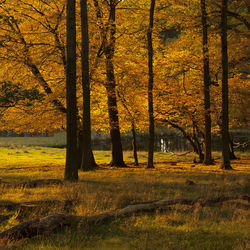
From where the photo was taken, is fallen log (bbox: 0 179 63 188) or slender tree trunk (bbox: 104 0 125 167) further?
slender tree trunk (bbox: 104 0 125 167)

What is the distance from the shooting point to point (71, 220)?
5.55 meters

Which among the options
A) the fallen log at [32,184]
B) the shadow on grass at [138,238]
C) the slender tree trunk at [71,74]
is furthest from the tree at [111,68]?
the shadow on grass at [138,238]

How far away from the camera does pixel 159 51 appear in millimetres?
22781

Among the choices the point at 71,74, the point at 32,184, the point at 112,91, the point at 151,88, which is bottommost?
the point at 32,184

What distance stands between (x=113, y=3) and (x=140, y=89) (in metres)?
5.69

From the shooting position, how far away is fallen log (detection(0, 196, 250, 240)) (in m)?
4.93

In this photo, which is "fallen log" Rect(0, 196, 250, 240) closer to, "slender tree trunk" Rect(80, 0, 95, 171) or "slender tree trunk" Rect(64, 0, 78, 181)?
"slender tree trunk" Rect(64, 0, 78, 181)

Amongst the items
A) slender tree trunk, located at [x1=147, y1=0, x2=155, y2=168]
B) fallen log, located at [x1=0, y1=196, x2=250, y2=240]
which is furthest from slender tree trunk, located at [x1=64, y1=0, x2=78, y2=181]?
slender tree trunk, located at [x1=147, y1=0, x2=155, y2=168]

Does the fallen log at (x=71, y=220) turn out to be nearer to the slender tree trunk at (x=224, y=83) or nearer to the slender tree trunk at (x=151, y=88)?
the slender tree trunk at (x=224, y=83)

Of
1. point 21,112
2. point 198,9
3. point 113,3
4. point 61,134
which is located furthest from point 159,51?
point 61,134

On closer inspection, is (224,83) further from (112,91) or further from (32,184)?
(32,184)

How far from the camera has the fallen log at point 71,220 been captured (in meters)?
4.93

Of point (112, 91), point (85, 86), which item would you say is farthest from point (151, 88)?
point (85, 86)

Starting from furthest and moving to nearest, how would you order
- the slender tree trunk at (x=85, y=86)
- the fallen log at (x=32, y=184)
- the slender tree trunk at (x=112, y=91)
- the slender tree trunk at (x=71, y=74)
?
the slender tree trunk at (x=112, y=91) → the slender tree trunk at (x=85, y=86) → the slender tree trunk at (x=71, y=74) → the fallen log at (x=32, y=184)
